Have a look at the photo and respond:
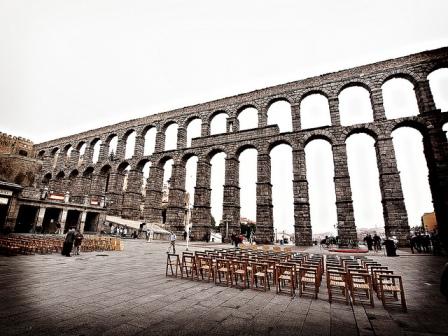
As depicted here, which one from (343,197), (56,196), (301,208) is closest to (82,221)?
(56,196)

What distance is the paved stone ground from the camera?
11.8 ft

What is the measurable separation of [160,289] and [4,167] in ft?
139

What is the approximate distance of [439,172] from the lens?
17.5 metres

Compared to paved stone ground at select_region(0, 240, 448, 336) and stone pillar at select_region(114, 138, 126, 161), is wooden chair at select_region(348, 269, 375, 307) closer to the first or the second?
paved stone ground at select_region(0, 240, 448, 336)

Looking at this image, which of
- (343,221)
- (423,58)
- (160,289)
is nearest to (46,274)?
(160,289)

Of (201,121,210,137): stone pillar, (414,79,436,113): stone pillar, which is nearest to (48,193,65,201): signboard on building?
(201,121,210,137): stone pillar

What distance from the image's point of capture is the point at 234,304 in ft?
16.1

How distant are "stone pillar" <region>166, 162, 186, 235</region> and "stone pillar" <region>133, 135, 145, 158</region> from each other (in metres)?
6.66

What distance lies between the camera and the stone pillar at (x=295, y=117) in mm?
24984

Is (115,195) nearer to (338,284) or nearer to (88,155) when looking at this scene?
(88,155)

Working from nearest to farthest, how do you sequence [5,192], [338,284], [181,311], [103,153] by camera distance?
[181,311] < [338,284] < [5,192] < [103,153]

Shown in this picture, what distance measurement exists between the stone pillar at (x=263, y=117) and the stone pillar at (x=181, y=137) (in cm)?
992

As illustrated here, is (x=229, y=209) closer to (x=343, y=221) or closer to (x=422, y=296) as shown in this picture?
(x=343, y=221)

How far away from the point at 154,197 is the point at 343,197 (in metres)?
20.8
